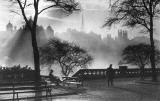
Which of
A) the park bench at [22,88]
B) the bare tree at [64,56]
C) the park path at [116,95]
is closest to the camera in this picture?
the park bench at [22,88]

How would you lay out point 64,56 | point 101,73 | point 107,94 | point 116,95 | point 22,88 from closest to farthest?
point 22,88 → point 116,95 → point 107,94 → point 64,56 → point 101,73

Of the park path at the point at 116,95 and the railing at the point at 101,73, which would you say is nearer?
the park path at the point at 116,95

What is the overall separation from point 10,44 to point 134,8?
106925mm

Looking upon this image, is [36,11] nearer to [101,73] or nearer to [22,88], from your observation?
[22,88]

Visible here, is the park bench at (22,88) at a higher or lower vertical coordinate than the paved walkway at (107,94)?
higher

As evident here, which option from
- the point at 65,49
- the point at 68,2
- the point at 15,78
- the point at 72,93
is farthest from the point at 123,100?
the point at 65,49

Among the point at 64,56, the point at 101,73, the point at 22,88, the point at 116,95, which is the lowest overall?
the point at 116,95

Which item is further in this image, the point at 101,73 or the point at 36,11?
the point at 101,73

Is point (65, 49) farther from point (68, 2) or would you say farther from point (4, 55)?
point (4, 55)

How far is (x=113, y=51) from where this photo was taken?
105 meters

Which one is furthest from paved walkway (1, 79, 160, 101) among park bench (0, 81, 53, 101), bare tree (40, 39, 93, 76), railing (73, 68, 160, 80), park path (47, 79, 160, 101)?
bare tree (40, 39, 93, 76)

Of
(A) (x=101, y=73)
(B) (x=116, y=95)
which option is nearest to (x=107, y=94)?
(B) (x=116, y=95)

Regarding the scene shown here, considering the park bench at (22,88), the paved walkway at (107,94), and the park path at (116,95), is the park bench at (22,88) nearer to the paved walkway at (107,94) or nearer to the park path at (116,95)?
the paved walkway at (107,94)

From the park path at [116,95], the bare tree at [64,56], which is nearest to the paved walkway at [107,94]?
the park path at [116,95]
